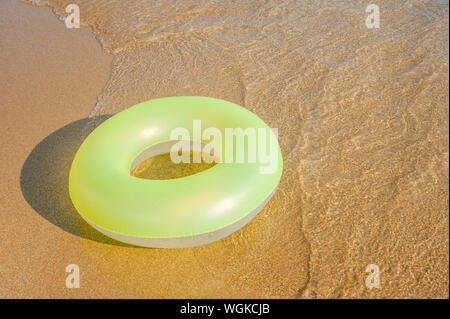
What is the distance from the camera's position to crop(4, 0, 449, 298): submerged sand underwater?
2529 mm

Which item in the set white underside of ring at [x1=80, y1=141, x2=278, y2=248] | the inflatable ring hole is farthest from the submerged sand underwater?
the inflatable ring hole

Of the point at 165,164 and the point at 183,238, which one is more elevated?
the point at 165,164

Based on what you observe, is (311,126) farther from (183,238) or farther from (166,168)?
(183,238)

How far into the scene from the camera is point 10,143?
12.3 feet

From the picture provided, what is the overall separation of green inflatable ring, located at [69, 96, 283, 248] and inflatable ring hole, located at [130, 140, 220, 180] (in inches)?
13.6

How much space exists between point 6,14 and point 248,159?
556 cm

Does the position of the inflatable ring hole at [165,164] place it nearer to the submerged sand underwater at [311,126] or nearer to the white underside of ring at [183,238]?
Answer: the submerged sand underwater at [311,126]

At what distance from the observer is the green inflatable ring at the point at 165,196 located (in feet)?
7.70

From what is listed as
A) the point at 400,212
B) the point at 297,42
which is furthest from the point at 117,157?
the point at 297,42

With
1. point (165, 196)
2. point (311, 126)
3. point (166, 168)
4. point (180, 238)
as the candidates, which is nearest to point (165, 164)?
point (166, 168)

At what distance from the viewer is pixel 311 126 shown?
144 inches

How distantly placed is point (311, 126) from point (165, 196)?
184cm

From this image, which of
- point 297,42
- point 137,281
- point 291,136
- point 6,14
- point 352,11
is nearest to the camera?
point 137,281

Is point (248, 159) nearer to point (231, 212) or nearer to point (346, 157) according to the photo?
point (231, 212)
